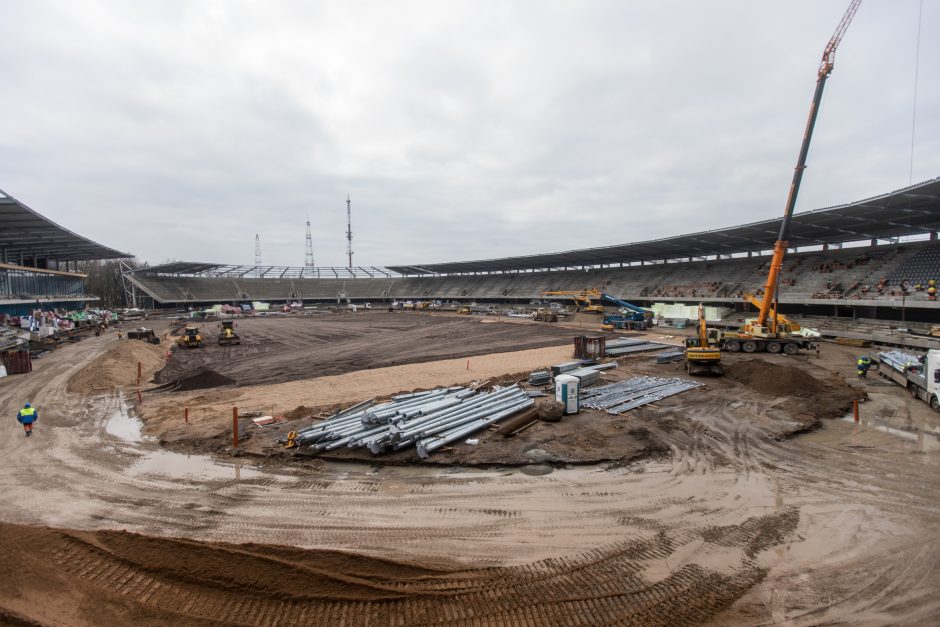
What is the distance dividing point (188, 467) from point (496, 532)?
26.1ft

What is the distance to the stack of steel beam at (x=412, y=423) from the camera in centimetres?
1020

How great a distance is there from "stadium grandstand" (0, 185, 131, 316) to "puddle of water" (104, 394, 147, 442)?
29719mm

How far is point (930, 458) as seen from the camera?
9.49 metres

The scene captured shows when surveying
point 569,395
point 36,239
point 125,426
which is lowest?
point 125,426

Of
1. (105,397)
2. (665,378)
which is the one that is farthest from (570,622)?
(105,397)

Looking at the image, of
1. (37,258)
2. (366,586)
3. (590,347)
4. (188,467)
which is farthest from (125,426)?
(37,258)

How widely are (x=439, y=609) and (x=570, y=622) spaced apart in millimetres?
1583

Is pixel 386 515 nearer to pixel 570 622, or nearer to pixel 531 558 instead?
pixel 531 558

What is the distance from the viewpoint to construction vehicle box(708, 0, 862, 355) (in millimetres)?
22234

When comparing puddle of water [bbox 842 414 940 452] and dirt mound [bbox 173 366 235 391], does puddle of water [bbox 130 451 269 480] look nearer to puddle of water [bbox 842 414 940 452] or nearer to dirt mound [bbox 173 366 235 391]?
dirt mound [bbox 173 366 235 391]

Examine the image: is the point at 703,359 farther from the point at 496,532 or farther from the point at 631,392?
the point at 496,532

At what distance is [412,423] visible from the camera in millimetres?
11195

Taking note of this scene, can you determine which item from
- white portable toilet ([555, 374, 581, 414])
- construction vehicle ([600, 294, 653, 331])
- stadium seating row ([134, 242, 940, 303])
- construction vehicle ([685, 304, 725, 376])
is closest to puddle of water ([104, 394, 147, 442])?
white portable toilet ([555, 374, 581, 414])

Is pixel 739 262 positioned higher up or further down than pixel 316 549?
higher up
